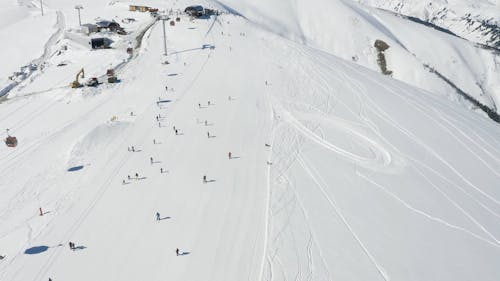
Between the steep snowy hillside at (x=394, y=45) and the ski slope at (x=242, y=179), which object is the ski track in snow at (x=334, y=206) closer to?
the ski slope at (x=242, y=179)

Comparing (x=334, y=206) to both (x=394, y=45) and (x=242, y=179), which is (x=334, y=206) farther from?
(x=394, y=45)

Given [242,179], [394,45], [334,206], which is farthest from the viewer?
[394,45]

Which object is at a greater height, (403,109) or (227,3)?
(227,3)

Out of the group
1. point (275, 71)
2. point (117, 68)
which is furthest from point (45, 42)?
point (275, 71)

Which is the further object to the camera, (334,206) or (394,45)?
(394,45)

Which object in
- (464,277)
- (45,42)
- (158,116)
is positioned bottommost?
(464,277)

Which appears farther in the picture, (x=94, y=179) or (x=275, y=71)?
(x=275, y=71)

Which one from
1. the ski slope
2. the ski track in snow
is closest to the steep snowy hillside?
the ski slope

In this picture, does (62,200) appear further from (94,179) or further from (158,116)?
(158,116)

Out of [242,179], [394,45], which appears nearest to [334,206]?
[242,179]
